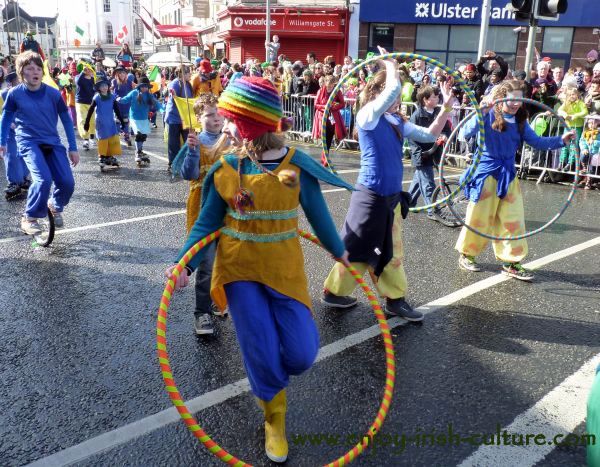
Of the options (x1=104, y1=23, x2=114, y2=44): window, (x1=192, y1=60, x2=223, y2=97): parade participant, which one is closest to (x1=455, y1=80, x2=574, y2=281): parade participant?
(x1=192, y1=60, x2=223, y2=97): parade participant

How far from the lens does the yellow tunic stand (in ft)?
9.82

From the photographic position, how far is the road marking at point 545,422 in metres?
3.12

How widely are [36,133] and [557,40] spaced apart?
86.4ft

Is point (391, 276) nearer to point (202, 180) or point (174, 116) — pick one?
point (202, 180)

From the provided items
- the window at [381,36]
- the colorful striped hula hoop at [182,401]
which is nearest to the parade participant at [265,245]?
the colorful striped hula hoop at [182,401]

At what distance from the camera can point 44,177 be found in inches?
258

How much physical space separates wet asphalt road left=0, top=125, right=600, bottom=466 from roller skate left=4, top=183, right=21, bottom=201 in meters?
2.24

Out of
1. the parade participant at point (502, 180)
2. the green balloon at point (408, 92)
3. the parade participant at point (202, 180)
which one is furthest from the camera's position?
the green balloon at point (408, 92)

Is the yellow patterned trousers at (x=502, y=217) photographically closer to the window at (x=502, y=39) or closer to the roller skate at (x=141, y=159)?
the roller skate at (x=141, y=159)

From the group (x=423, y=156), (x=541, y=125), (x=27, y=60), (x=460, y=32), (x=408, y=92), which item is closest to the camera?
(x=27, y=60)

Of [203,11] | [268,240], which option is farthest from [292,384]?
[203,11]

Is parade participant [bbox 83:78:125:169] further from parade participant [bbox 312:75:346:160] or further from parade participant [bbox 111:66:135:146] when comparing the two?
parade participant [bbox 312:75:346:160]

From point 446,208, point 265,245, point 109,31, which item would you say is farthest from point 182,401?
point 109,31

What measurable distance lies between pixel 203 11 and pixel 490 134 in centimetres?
3532
